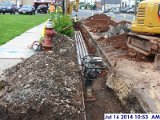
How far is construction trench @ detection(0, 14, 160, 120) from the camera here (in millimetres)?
5461

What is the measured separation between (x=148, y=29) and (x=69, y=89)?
20.6 ft

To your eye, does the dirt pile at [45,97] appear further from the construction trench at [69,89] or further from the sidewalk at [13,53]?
the sidewalk at [13,53]

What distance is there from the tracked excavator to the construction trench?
0.34 m

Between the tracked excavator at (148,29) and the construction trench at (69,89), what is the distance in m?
0.34

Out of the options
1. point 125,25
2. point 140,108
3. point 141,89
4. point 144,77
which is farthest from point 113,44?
point 140,108

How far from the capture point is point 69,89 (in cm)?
631

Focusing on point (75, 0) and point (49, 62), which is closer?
point (49, 62)

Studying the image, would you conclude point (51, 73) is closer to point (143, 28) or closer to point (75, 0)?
point (143, 28)

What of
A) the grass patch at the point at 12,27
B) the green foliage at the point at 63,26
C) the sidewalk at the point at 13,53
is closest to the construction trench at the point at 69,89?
the sidewalk at the point at 13,53

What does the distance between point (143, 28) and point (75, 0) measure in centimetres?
1552

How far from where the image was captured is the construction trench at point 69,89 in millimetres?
5461

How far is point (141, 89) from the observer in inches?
321

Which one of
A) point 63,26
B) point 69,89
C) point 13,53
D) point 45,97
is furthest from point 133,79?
point 63,26

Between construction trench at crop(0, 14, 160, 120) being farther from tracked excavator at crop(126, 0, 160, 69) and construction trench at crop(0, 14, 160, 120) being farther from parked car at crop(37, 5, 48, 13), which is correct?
parked car at crop(37, 5, 48, 13)
